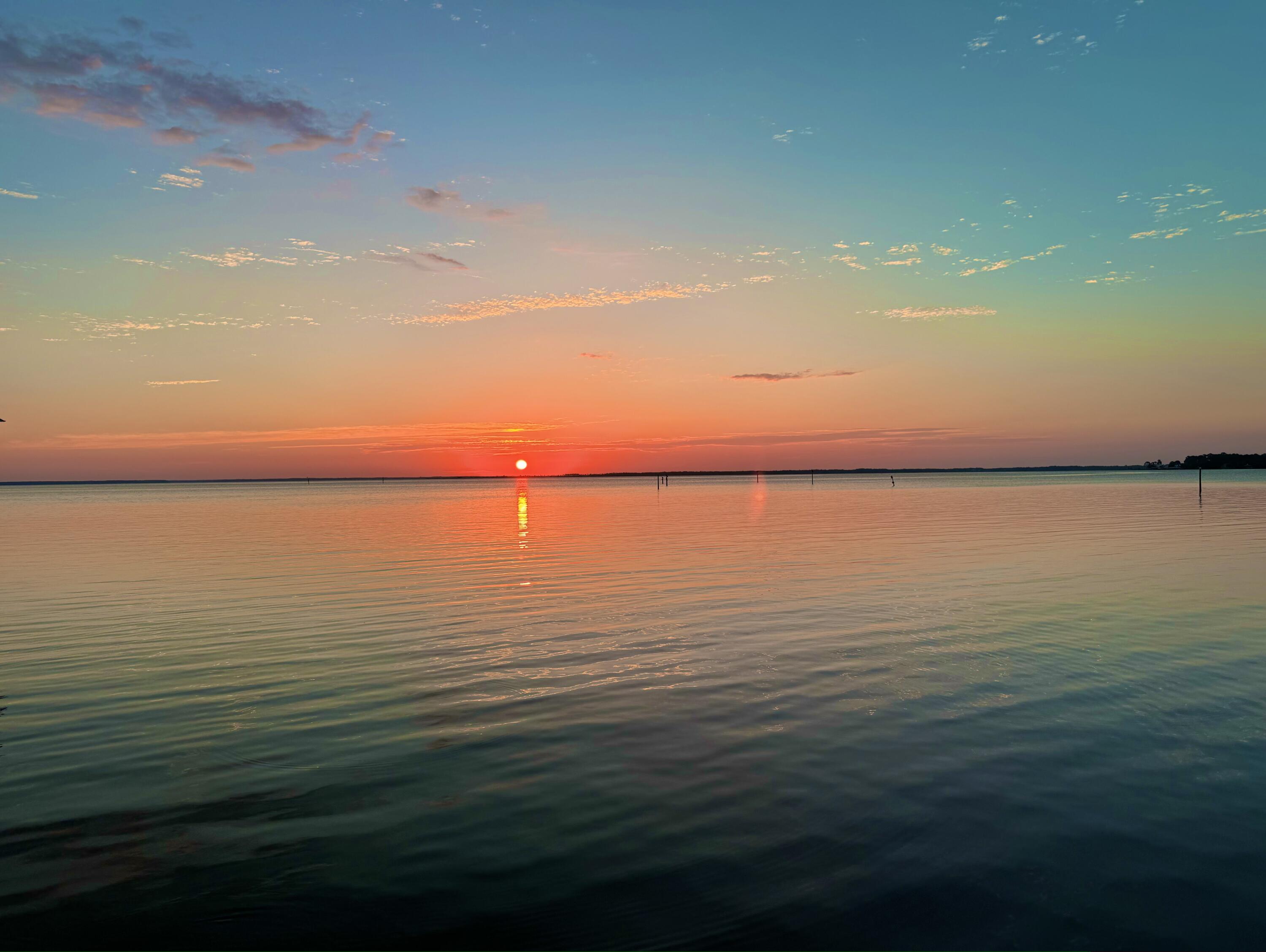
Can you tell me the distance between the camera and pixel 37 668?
58.3 feet

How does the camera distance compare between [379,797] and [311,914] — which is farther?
[379,797]

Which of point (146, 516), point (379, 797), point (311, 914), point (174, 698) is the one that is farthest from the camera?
point (146, 516)

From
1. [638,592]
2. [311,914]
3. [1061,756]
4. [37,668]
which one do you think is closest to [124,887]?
[311,914]

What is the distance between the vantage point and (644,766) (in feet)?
36.7

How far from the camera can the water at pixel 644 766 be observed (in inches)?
294

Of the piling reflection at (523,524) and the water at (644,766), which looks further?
the piling reflection at (523,524)

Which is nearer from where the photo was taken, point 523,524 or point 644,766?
point 644,766

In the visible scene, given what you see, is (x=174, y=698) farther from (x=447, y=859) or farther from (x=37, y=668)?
(x=447, y=859)

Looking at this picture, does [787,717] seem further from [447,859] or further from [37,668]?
[37,668]

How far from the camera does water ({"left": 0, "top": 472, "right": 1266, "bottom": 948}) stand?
748 centimetres

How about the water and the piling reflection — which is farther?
the piling reflection

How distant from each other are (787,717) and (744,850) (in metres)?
4.95

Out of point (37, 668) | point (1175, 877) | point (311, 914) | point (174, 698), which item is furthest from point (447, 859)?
point (37, 668)

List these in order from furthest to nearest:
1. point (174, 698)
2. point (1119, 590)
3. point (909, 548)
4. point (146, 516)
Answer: point (146, 516) < point (909, 548) < point (1119, 590) < point (174, 698)
